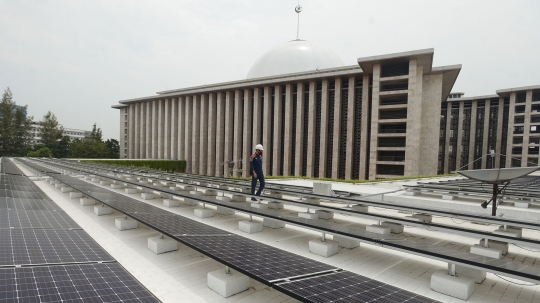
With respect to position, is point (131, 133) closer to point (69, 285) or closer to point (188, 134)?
point (188, 134)

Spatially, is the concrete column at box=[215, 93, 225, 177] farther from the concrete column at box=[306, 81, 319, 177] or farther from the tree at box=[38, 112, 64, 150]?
the tree at box=[38, 112, 64, 150]

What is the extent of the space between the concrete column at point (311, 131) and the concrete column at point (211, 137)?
49.3ft

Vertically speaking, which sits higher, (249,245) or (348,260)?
(249,245)

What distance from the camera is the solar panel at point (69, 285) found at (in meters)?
3.07

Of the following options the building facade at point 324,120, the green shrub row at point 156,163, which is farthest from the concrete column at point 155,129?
the green shrub row at point 156,163

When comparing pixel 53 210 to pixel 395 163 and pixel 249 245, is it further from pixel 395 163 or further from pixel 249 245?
pixel 395 163

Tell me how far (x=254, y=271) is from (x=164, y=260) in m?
2.78

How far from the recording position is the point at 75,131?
133 meters

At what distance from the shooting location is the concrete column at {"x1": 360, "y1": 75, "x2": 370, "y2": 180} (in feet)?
96.9

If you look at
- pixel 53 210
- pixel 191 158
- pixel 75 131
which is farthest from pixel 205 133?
pixel 75 131

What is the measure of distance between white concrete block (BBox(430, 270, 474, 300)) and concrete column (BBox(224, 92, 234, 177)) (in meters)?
36.2

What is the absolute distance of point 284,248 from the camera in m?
6.18

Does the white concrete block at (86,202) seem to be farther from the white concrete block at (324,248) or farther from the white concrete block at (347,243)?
the white concrete block at (347,243)

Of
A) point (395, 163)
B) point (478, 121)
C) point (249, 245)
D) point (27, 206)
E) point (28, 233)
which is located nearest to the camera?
point (249, 245)
